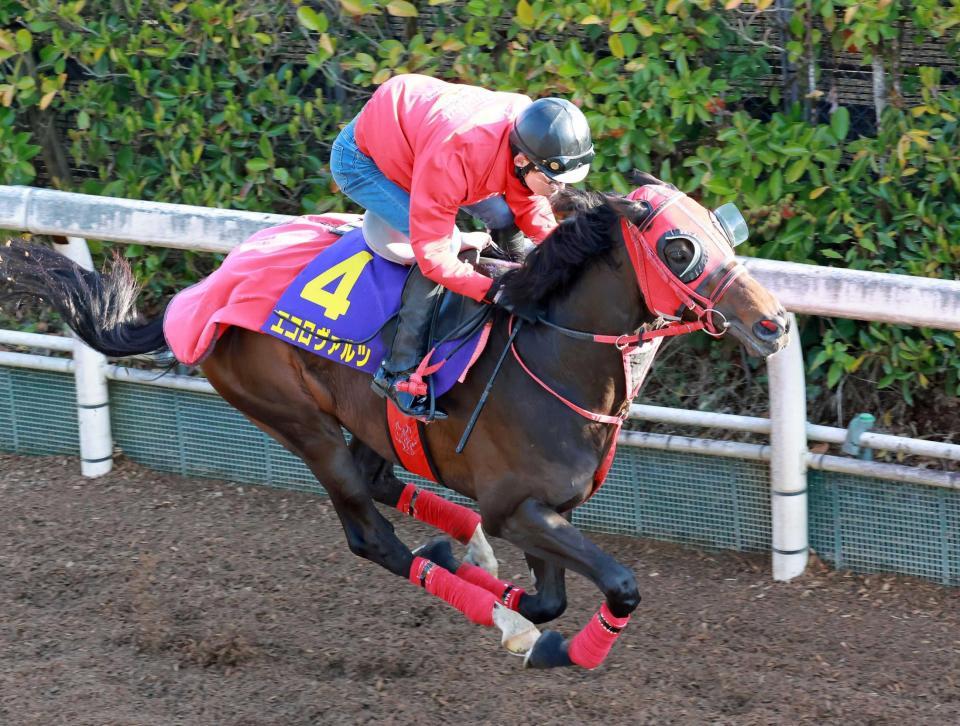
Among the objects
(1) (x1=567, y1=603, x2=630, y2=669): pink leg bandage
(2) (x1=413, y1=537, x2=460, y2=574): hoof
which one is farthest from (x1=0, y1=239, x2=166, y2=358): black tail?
(1) (x1=567, y1=603, x2=630, y2=669): pink leg bandage

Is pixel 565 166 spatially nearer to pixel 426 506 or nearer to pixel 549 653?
pixel 549 653

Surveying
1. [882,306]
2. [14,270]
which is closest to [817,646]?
[882,306]

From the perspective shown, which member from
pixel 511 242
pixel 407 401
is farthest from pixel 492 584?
pixel 511 242

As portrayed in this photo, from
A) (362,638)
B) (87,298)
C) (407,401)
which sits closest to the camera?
(407,401)

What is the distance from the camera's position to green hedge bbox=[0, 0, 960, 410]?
518cm

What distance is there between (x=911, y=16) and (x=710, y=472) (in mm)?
1987

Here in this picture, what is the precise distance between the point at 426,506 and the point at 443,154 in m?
1.64

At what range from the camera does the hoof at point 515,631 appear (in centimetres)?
434

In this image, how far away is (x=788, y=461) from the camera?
4.91 metres

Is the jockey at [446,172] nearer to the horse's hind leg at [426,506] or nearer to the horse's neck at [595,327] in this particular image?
the horse's neck at [595,327]

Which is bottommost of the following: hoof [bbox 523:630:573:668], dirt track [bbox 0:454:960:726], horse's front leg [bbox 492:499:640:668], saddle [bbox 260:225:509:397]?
dirt track [bbox 0:454:960:726]

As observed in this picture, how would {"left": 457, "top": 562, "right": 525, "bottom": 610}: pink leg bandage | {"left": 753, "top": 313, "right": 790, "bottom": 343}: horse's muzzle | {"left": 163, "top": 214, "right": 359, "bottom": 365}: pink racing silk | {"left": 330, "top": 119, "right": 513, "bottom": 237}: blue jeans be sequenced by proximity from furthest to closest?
{"left": 163, "top": 214, "right": 359, "bottom": 365}: pink racing silk
{"left": 457, "top": 562, "right": 525, "bottom": 610}: pink leg bandage
{"left": 330, "top": 119, "right": 513, "bottom": 237}: blue jeans
{"left": 753, "top": 313, "right": 790, "bottom": 343}: horse's muzzle

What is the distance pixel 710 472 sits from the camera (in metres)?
5.29

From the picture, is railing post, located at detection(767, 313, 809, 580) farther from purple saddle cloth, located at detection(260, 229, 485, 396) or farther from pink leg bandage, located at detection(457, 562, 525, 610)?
purple saddle cloth, located at detection(260, 229, 485, 396)
